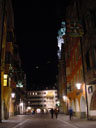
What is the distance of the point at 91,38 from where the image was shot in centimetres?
2383

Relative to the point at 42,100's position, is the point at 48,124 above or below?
above

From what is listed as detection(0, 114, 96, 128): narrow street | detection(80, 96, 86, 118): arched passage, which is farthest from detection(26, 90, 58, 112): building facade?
detection(0, 114, 96, 128): narrow street

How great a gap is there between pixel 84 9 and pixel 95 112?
14718mm

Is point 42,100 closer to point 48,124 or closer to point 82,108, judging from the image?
point 82,108

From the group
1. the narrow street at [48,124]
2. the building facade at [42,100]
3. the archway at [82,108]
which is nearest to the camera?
the narrow street at [48,124]

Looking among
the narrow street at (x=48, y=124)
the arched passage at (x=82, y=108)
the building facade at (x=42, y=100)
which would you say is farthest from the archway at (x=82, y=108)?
the building facade at (x=42, y=100)

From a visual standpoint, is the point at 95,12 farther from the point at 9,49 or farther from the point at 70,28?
the point at 9,49

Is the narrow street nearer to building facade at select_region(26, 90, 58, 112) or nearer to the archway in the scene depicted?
the archway

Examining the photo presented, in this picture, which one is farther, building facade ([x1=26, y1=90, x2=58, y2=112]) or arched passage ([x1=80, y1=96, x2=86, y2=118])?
building facade ([x1=26, y1=90, x2=58, y2=112])

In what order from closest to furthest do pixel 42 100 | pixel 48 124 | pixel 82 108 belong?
1. pixel 48 124
2. pixel 82 108
3. pixel 42 100

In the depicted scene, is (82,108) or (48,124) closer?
(48,124)

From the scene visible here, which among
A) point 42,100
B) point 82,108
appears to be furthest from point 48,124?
point 42,100

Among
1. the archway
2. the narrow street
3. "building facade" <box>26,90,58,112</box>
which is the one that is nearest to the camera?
the narrow street

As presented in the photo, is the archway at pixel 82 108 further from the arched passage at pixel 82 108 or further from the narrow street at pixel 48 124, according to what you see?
the narrow street at pixel 48 124
